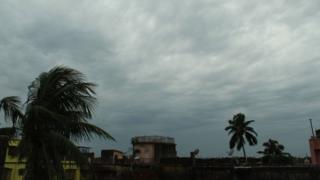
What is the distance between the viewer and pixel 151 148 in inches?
2532

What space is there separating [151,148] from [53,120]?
5404cm

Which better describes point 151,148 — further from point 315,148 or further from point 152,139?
point 315,148

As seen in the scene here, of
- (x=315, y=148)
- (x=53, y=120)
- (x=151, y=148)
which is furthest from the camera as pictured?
(x=151, y=148)

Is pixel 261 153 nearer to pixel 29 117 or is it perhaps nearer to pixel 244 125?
pixel 244 125

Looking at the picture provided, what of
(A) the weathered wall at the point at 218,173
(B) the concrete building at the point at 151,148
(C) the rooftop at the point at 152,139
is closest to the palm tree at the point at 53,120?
(A) the weathered wall at the point at 218,173

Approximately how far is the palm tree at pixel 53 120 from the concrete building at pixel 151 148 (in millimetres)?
51561

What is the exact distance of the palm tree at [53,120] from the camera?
10.6m

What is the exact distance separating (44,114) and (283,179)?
105ft

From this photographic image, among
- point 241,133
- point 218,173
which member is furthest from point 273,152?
point 218,173

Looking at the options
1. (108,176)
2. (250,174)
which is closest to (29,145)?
(250,174)

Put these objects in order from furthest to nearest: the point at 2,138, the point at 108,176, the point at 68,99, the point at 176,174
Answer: the point at 108,176 → the point at 176,174 → the point at 68,99 → the point at 2,138

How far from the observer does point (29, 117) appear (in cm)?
1072

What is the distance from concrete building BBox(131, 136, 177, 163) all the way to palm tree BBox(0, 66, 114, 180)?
169 ft

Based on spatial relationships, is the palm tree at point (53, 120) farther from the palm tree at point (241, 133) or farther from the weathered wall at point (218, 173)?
the palm tree at point (241, 133)
